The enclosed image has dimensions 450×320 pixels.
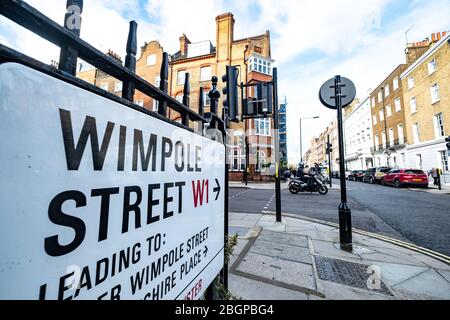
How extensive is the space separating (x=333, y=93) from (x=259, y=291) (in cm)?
410

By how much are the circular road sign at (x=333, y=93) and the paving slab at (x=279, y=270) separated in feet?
10.8

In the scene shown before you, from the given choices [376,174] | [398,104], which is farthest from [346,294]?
[398,104]

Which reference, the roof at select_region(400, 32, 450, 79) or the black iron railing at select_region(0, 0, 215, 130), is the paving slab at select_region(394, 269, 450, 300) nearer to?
the black iron railing at select_region(0, 0, 215, 130)

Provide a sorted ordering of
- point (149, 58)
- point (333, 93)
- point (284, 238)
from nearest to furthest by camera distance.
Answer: point (284, 238)
point (333, 93)
point (149, 58)

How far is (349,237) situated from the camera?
394 centimetres

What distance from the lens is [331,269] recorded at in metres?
2.88

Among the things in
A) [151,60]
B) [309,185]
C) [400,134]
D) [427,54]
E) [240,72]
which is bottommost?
[309,185]

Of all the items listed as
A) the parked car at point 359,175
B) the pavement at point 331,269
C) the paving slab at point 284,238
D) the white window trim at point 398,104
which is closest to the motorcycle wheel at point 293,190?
the pavement at point 331,269

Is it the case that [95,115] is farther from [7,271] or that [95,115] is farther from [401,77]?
[401,77]

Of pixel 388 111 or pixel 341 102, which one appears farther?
pixel 388 111

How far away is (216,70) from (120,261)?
82.0ft

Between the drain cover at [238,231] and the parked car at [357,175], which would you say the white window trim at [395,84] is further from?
the drain cover at [238,231]

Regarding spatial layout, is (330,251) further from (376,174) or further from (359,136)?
(359,136)

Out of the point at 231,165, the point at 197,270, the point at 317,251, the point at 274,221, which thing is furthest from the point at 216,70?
the point at 197,270
